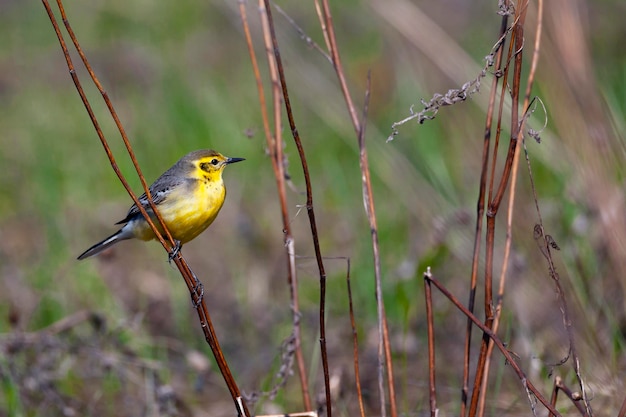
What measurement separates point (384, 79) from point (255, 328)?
144 inches

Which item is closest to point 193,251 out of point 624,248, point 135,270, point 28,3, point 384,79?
point 135,270

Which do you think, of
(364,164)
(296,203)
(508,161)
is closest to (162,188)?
(364,164)

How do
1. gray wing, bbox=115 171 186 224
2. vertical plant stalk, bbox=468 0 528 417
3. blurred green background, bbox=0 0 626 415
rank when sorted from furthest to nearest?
1. gray wing, bbox=115 171 186 224
2. blurred green background, bbox=0 0 626 415
3. vertical plant stalk, bbox=468 0 528 417

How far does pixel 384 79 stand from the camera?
27.5 ft

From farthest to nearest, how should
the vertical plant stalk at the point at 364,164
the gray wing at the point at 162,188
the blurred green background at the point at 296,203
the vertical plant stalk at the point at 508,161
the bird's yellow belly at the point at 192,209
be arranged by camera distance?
1. the gray wing at the point at 162,188
2. the bird's yellow belly at the point at 192,209
3. the blurred green background at the point at 296,203
4. the vertical plant stalk at the point at 364,164
5. the vertical plant stalk at the point at 508,161

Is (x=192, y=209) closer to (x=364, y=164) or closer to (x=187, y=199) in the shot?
(x=187, y=199)

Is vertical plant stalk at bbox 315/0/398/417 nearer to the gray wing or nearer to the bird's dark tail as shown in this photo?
the gray wing

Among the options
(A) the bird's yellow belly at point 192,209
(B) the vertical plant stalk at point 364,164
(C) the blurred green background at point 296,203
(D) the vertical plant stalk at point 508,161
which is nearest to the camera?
(D) the vertical plant stalk at point 508,161

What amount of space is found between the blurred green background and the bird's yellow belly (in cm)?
56

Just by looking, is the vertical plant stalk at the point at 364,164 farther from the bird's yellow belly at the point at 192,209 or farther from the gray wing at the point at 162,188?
the gray wing at the point at 162,188

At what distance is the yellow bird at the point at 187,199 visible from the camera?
4.00 metres

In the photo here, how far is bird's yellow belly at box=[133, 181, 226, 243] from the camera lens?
3.99 metres

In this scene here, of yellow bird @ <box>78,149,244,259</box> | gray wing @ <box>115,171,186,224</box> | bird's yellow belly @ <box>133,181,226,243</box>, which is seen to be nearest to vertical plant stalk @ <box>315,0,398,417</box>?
yellow bird @ <box>78,149,244,259</box>

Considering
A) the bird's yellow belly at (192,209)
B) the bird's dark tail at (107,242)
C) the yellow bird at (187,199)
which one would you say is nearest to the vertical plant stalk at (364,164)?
the yellow bird at (187,199)
